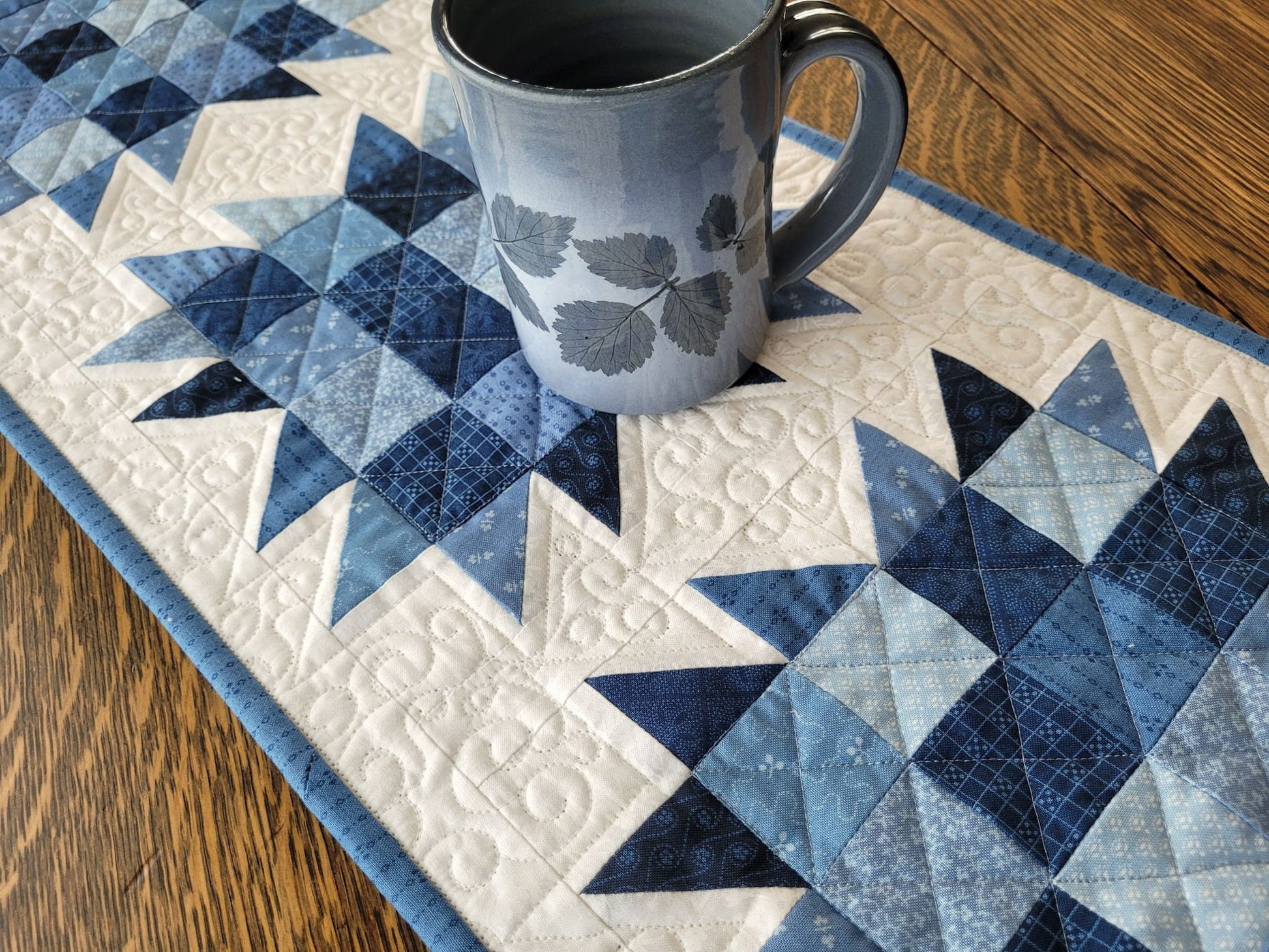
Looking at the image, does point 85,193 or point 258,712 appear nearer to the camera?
point 258,712

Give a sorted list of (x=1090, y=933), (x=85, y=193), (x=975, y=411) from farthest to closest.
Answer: (x=85, y=193)
(x=975, y=411)
(x=1090, y=933)

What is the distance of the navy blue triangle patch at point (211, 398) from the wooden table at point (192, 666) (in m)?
0.05

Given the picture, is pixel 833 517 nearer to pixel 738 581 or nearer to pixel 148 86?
pixel 738 581

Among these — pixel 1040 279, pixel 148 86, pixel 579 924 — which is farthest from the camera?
pixel 148 86

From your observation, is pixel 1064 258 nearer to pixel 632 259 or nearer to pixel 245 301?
pixel 632 259

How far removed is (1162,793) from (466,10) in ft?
0.96

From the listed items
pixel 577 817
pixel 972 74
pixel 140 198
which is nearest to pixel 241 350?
pixel 140 198

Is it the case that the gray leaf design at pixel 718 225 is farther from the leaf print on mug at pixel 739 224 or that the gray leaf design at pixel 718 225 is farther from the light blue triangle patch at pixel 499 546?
the light blue triangle patch at pixel 499 546

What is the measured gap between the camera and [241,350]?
39 centimetres

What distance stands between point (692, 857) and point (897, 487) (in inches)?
5.4

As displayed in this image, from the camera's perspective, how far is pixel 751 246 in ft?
1.04

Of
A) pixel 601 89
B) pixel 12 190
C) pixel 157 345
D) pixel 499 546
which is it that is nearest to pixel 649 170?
pixel 601 89

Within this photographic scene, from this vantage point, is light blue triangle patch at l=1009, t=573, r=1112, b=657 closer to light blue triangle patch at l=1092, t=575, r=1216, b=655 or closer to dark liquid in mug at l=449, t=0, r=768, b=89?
light blue triangle patch at l=1092, t=575, r=1216, b=655

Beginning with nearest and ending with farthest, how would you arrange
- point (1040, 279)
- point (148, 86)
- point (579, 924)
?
point (579, 924)
point (1040, 279)
point (148, 86)
